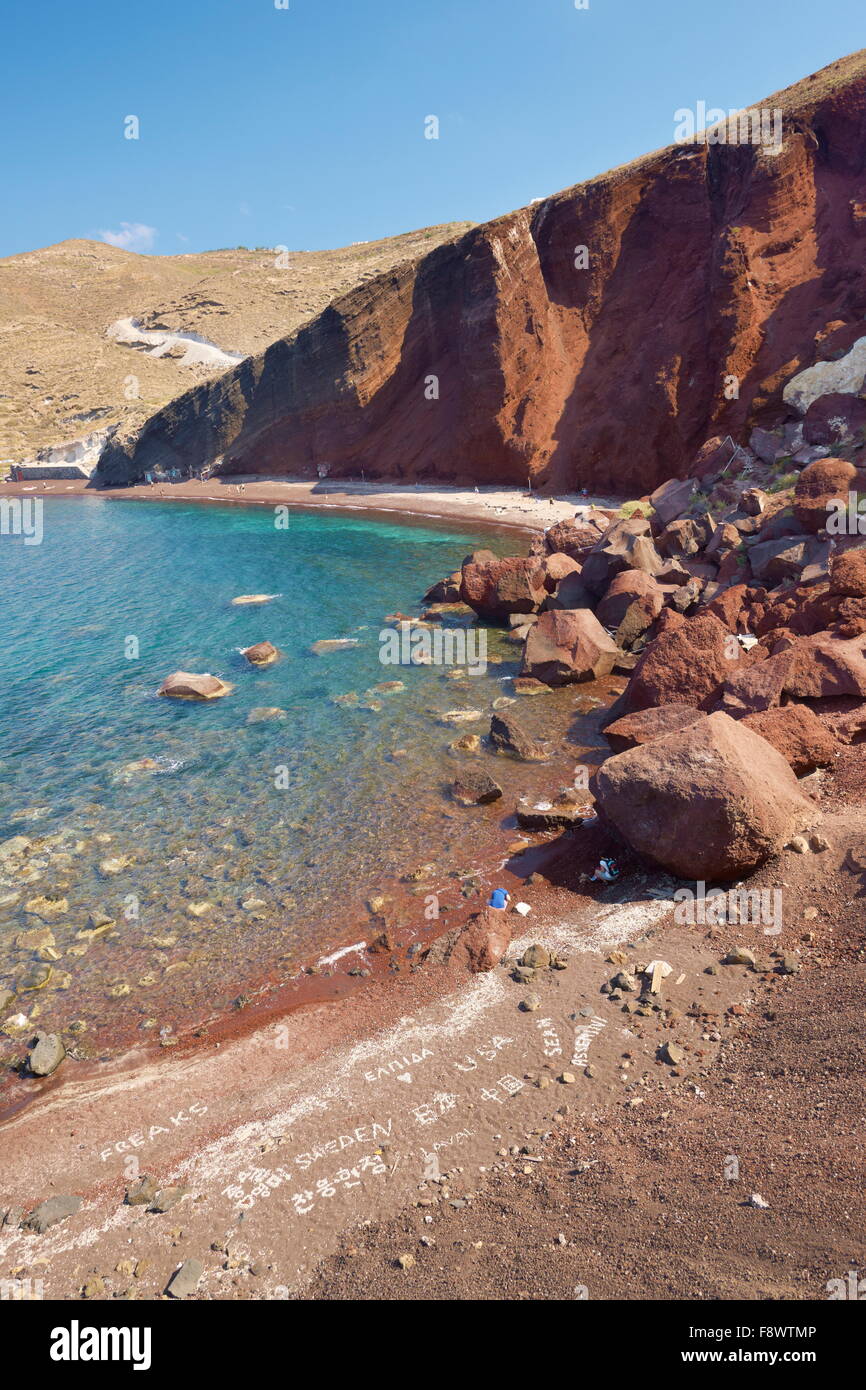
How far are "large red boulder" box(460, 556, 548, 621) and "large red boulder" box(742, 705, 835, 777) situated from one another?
1431cm

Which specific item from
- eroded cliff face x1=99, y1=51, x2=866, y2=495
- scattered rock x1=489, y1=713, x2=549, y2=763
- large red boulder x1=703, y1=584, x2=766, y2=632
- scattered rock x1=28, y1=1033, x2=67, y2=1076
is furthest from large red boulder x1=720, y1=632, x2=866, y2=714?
eroded cliff face x1=99, y1=51, x2=866, y2=495

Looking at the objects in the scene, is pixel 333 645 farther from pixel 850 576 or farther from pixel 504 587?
pixel 850 576

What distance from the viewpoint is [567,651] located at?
19.8m

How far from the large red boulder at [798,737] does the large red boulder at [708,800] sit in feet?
2.34

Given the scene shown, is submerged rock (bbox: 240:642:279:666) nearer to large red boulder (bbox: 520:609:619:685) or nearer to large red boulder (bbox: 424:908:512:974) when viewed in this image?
large red boulder (bbox: 520:609:619:685)

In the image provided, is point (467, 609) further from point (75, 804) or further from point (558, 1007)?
point (558, 1007)

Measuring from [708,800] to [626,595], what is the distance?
13.3 m

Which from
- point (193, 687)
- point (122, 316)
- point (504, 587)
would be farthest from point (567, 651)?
point (122, 316)

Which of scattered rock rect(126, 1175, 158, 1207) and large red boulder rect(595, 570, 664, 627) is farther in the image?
large red boulder rect(595, 570, 664, 627)

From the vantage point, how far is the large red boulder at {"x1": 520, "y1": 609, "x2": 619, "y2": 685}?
19766 mm

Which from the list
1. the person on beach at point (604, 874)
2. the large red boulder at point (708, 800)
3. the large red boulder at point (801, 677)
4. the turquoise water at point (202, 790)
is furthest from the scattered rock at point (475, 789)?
the large red boulder at point (801, 677)

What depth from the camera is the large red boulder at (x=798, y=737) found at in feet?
37.2

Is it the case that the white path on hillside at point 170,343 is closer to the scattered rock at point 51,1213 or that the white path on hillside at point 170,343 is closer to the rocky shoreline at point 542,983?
the rocky shoreline at point 542,983

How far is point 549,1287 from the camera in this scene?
5.17 m
